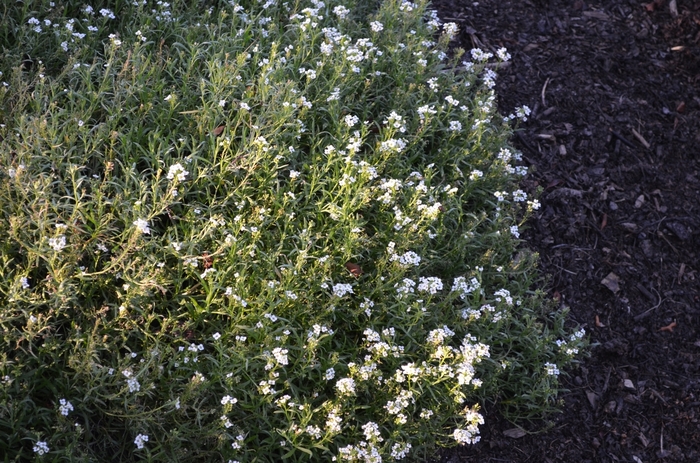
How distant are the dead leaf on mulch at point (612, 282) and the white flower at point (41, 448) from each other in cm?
365

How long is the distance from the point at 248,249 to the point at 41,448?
Answer: 1.29m

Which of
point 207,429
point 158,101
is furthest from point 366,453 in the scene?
point 158,101

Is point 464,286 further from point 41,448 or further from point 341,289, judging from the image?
point 41,448

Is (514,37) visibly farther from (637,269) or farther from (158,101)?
(158,101)

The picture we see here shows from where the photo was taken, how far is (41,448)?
306 centimetres

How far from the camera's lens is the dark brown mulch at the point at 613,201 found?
15.1ft

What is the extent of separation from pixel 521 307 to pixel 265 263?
1.63 metres

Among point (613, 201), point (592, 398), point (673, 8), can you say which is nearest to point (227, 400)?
point (592, 398)

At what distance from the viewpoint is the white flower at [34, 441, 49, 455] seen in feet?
9.98

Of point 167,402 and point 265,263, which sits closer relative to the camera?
point 167,402

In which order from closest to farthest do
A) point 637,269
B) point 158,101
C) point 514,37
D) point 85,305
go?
point 85,305
point 158,101
point 637,269
point 514,37

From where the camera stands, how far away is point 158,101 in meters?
4.41

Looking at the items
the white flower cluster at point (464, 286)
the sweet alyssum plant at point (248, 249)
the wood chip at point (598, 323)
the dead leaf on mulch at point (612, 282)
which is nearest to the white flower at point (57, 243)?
the sweet alyssum plant at point (248, 249)

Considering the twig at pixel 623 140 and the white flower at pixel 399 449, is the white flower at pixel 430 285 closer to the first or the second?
the white flower at pixel 399 449
